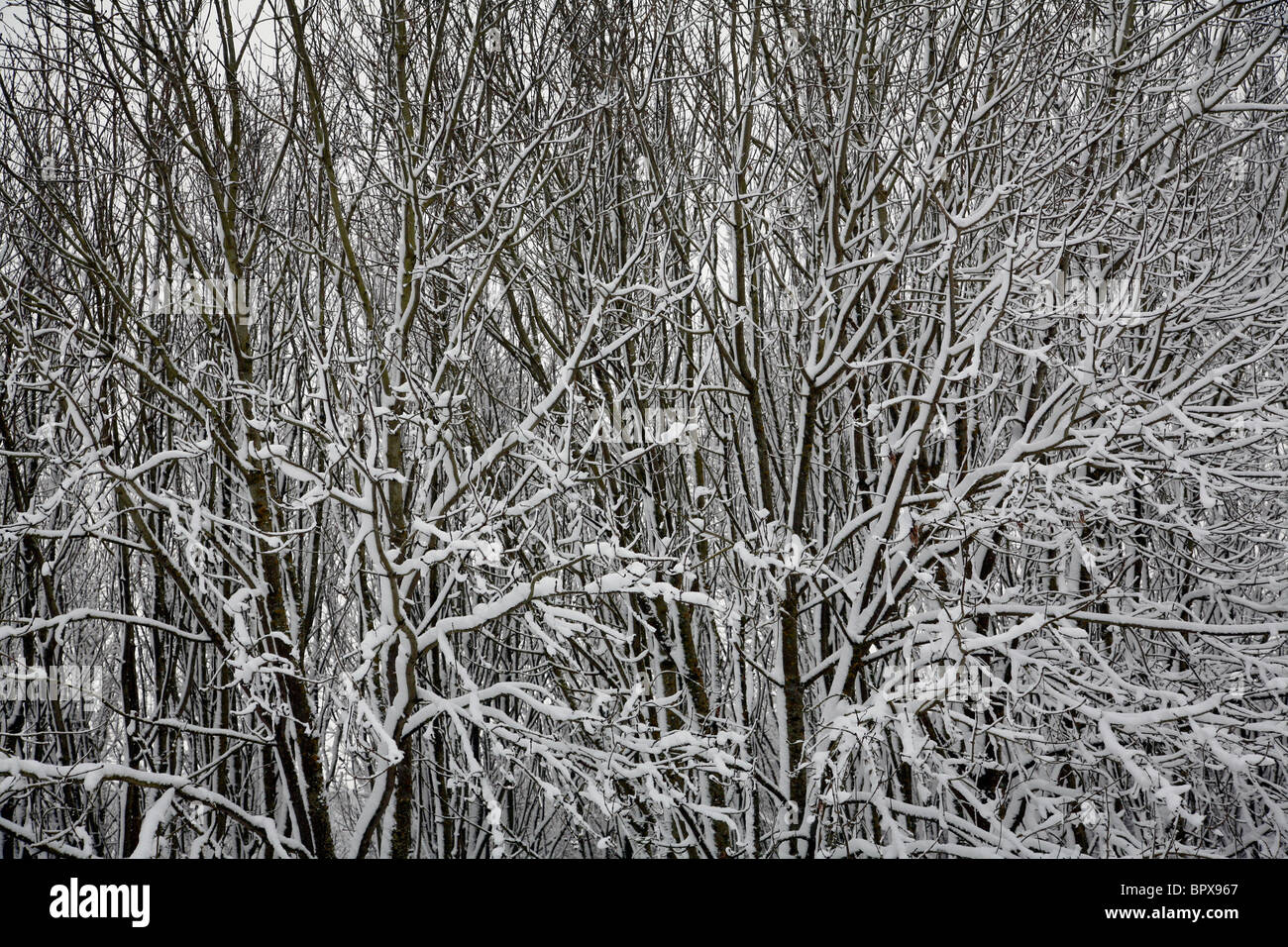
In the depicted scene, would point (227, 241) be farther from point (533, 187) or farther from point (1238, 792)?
point (1238, 792)

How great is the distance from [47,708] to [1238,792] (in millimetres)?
8064

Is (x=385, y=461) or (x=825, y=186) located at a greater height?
(x=825, y=186)

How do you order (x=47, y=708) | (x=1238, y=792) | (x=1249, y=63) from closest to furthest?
(x=1249, y=63)
(x=1238, y=792)
(x=47, y=708)

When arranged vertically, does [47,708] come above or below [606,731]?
above

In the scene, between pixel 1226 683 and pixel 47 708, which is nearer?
pixel 1226 683

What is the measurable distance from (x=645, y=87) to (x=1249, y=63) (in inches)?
115

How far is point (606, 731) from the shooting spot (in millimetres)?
4375

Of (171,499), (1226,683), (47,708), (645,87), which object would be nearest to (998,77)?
(645,87)

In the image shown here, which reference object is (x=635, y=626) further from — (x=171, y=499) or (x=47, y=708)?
(x=47, y=708)

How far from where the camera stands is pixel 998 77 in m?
4.68

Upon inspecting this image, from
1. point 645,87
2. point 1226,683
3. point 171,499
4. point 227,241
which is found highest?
point 645,87

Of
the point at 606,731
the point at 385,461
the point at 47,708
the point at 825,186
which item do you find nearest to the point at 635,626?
the point at 606,731
